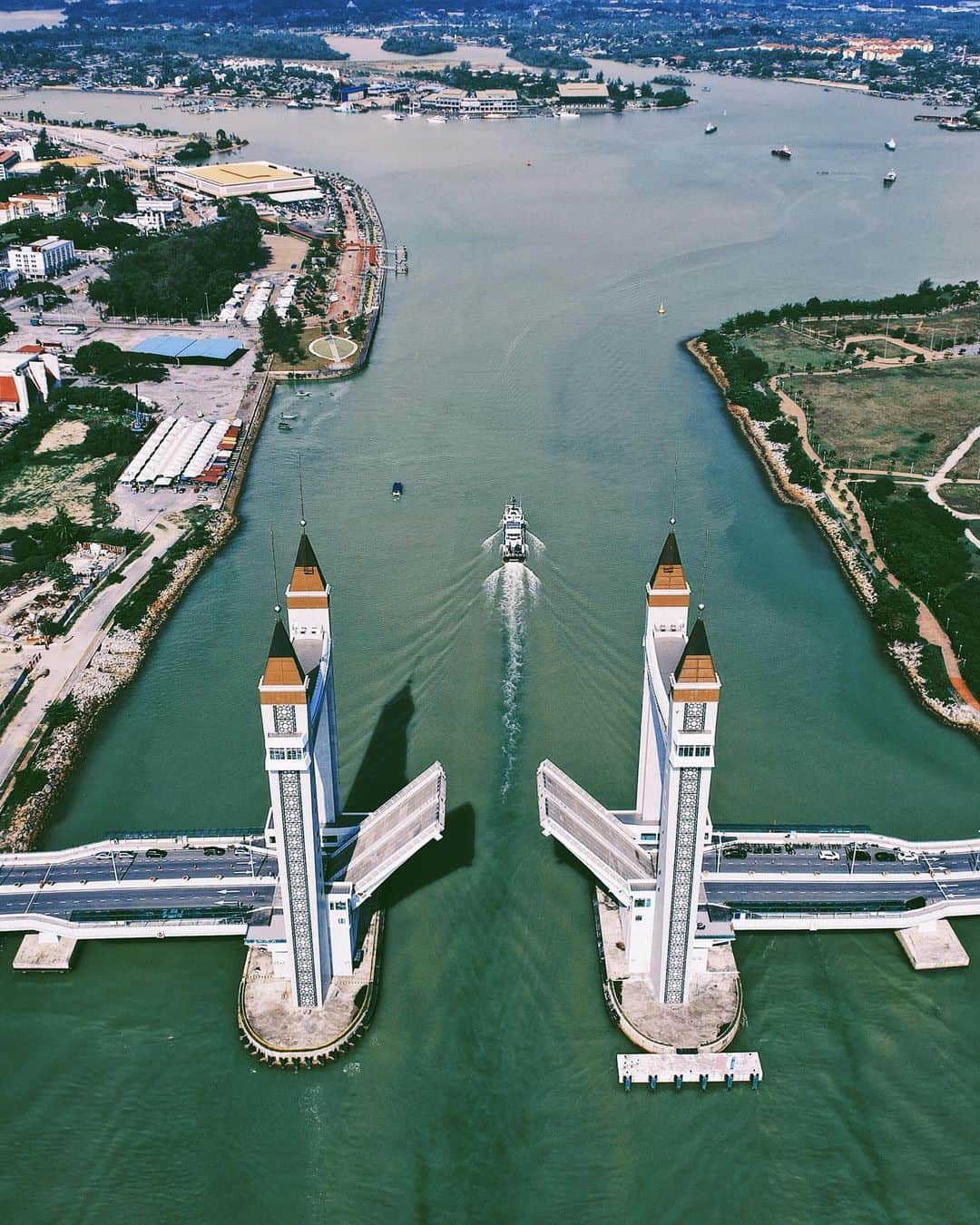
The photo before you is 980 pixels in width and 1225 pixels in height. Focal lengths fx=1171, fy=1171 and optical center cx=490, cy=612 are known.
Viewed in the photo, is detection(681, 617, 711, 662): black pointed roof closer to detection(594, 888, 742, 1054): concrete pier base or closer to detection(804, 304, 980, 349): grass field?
detection(594, 888, 742, 1054): concrete pier base

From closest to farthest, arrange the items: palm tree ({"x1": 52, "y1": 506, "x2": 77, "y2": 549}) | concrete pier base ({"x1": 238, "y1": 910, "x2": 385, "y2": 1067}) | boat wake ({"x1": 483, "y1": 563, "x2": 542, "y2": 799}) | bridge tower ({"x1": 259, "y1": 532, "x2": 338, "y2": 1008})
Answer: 1. bridge tower ({"x1": 259, "y1": 532, "x2": 338, "y2": 1008})
2. concrete pier base ({"x1": 238, "y1": 910, "x2": 385, "y2": 1067})
3. boat wake ({"x1": 483, "y1": 563, "x2": 542, "y2": 799})
4. palm tree ({"x1": 52, "y1": 506, "x2": 77, "y2": 549})

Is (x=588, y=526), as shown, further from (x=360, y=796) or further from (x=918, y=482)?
(x=360, y=796)

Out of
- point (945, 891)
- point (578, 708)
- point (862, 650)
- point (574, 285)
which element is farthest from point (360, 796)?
point (574, 285)

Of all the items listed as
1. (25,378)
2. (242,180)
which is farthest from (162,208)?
(25,378)

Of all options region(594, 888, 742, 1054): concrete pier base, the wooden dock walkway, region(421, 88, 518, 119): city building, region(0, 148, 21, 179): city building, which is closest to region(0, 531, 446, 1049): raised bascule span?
region(594, 888, 742, 1054): concrete pier base

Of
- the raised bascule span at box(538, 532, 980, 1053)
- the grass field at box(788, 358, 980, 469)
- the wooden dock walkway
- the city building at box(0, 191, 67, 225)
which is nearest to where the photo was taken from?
the raised bascule span at box(538, 532, 980, 1053)
